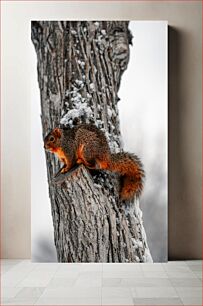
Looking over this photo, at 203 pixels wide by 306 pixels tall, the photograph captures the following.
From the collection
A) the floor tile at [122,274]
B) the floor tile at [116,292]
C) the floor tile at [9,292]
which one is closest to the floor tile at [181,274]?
the floor tile at [122,274]

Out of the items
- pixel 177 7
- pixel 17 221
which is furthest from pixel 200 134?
pixel 17 221

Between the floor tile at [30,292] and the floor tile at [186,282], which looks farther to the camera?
the floor tile at [186,282]

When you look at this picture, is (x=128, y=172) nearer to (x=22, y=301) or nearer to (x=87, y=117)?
(x=87, y=117)

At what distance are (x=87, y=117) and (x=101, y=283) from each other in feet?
5.05

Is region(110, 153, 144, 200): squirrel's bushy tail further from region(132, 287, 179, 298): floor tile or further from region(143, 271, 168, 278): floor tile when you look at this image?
region(132, 287, 179, 298): floor tile

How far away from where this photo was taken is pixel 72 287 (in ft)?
12.9

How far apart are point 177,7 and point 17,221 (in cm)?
239

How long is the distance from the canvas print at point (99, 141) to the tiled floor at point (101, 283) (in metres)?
0.25

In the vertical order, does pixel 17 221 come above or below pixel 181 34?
below

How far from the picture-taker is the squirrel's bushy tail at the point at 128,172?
16.4 ft

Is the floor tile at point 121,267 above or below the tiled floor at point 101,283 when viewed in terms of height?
below

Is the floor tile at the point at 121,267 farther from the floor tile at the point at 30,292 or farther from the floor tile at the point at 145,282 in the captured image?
the floor tile at the point at 30,292

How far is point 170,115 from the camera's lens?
5148 mm

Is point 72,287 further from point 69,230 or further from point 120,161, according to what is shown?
point 120,161
